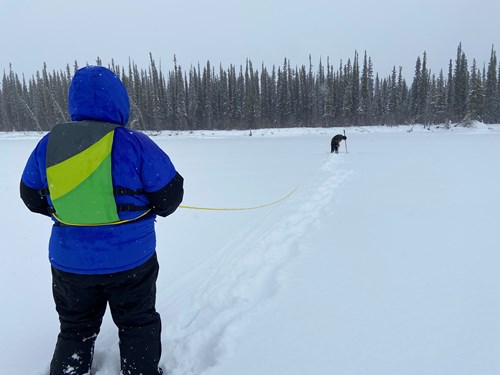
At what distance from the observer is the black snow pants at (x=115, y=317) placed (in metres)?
2.02

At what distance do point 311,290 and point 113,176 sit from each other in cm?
202

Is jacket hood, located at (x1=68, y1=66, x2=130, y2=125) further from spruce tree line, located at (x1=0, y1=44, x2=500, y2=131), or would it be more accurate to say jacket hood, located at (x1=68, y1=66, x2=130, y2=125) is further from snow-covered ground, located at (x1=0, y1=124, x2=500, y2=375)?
spruce tree line, located at (x1=0, y1=44, x2=500, y2=131)

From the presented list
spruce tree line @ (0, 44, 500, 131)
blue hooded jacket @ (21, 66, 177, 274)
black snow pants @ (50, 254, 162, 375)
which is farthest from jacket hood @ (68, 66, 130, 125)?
spruce tree line @ (0, 44, 500, 131)

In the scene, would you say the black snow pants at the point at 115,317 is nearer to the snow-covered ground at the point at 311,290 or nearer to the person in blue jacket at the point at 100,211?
the person in blue jacket at the point at 100,211

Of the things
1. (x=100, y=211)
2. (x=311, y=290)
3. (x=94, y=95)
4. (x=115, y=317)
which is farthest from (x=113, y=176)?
(x=311, y=290)

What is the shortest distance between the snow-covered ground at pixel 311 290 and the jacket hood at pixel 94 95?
1570mm

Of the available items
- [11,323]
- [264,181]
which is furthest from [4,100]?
[11,323]

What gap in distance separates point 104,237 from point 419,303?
2.37 meters

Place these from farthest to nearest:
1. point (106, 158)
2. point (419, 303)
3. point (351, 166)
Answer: point (351, 166) → point (419, 303) → point (106, 158)

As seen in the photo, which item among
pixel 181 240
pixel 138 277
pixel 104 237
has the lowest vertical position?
pixel 181 240

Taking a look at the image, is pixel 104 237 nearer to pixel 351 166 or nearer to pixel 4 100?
pixel 351 166

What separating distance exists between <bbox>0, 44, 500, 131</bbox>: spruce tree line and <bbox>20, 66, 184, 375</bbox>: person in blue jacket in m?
56.0

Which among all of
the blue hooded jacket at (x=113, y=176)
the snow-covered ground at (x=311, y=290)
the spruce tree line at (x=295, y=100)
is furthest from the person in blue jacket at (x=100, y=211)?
the spruce tree line at (x=295, y=100)

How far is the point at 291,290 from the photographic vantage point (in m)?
3.17
